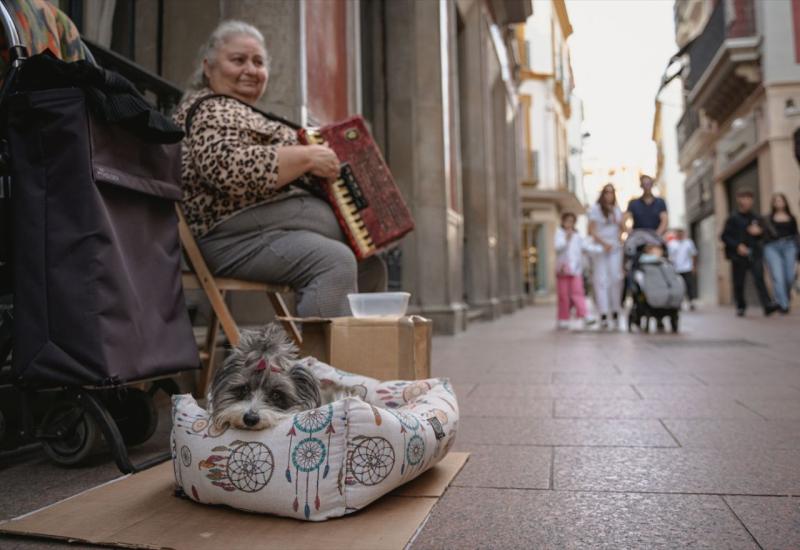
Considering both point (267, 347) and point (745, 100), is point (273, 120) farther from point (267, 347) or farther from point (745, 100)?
point (745, 100)

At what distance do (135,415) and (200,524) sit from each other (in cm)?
101

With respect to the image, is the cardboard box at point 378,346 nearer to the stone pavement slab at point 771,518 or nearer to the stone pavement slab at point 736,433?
the stone pavement slab at point 736,433

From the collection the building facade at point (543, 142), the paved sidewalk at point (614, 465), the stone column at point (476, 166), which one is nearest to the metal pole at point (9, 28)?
the paved sidewalk at point (614, 465)

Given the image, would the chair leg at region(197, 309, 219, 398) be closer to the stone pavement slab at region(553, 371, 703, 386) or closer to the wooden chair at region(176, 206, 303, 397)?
the wooden chair at region(176, 206, 303, 397)

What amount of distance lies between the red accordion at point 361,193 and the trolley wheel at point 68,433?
1472 mm

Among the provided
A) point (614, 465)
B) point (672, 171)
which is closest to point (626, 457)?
point (614, 465)

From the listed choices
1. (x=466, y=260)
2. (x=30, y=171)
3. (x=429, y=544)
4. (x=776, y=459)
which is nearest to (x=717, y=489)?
(x=776, y=459)

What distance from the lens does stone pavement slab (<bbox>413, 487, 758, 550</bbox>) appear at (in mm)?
1709

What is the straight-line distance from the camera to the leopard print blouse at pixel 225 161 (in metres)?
3.17

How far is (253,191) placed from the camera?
10.6 ft

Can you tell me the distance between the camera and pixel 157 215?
270 centimetres

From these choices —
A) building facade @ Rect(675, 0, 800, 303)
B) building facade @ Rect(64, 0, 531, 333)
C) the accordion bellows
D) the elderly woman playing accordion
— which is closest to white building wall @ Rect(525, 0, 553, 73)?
building facade @ Rect(675, 0, 800, 303)

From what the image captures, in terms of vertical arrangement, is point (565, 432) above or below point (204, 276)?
below

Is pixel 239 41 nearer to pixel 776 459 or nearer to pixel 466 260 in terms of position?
pixel 776 459
